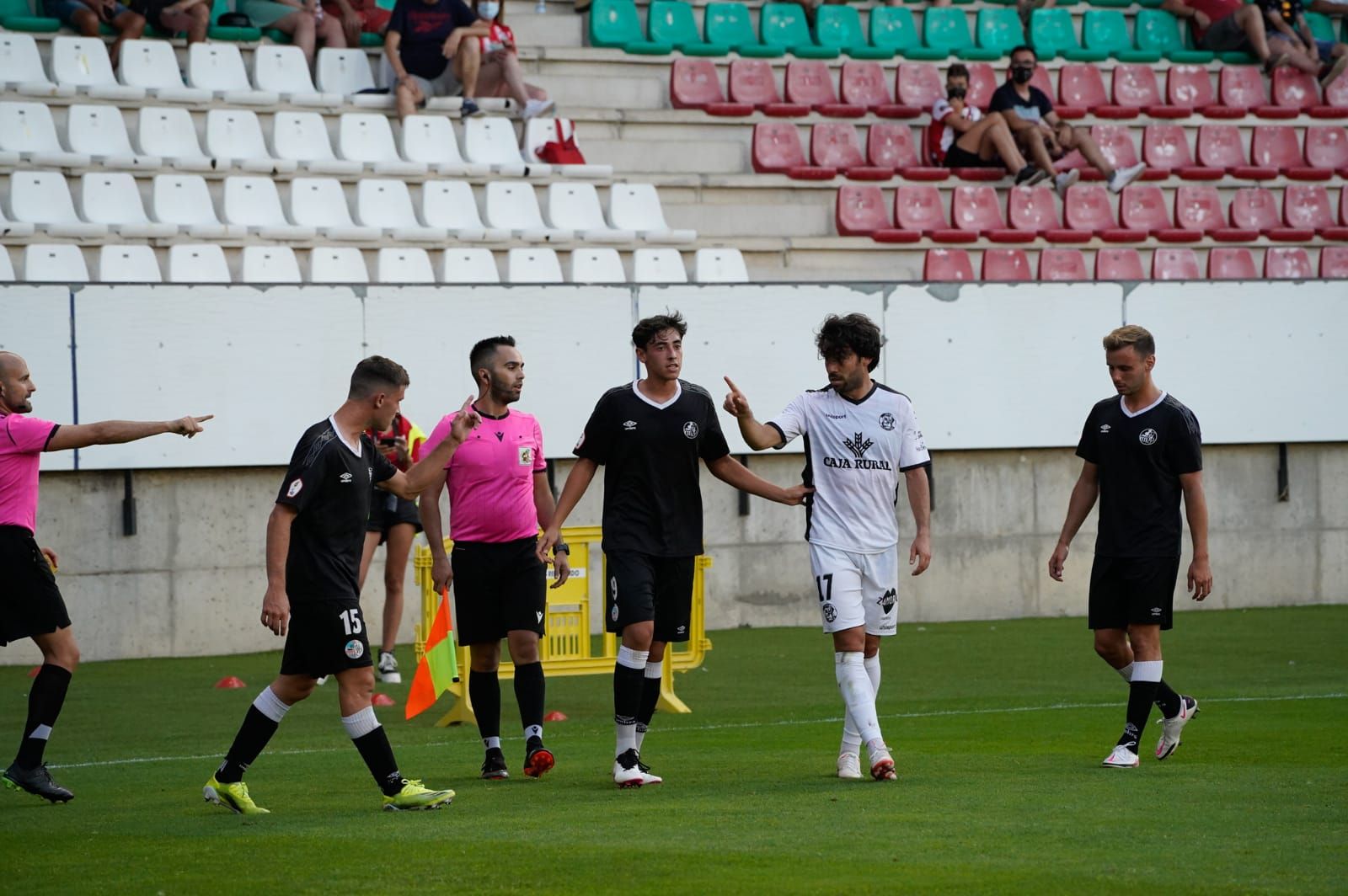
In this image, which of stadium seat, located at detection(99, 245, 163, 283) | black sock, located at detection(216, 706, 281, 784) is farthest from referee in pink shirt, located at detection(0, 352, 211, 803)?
stadium seat, located at detection(99, 245, 163, 283)

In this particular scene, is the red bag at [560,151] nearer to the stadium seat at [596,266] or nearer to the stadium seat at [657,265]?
the stadium seat at [657,265]

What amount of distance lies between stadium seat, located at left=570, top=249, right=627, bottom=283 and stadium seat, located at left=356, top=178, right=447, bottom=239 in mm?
1277

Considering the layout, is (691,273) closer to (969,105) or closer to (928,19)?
(969,105)

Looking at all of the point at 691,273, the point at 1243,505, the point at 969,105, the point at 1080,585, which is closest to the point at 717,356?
the point at 691,273

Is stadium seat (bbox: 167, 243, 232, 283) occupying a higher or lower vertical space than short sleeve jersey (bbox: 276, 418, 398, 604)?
higher

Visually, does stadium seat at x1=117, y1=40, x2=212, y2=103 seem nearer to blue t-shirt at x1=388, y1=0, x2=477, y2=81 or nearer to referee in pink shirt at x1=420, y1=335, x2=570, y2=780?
blue t-shirt at x1=388, y1=0, x2=477, y2=81

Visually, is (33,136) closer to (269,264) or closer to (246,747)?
(269,264)

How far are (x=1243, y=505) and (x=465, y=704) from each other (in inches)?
382

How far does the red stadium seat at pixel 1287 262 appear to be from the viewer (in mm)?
21859

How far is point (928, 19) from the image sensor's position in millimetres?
23891

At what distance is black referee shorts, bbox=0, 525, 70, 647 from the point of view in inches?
325

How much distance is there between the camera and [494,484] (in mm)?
8969

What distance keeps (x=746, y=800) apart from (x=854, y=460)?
5.55 feet

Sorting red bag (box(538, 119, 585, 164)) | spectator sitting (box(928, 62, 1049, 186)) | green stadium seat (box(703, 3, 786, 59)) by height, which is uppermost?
green stadium seat (box(703, 3, 786, 59))
